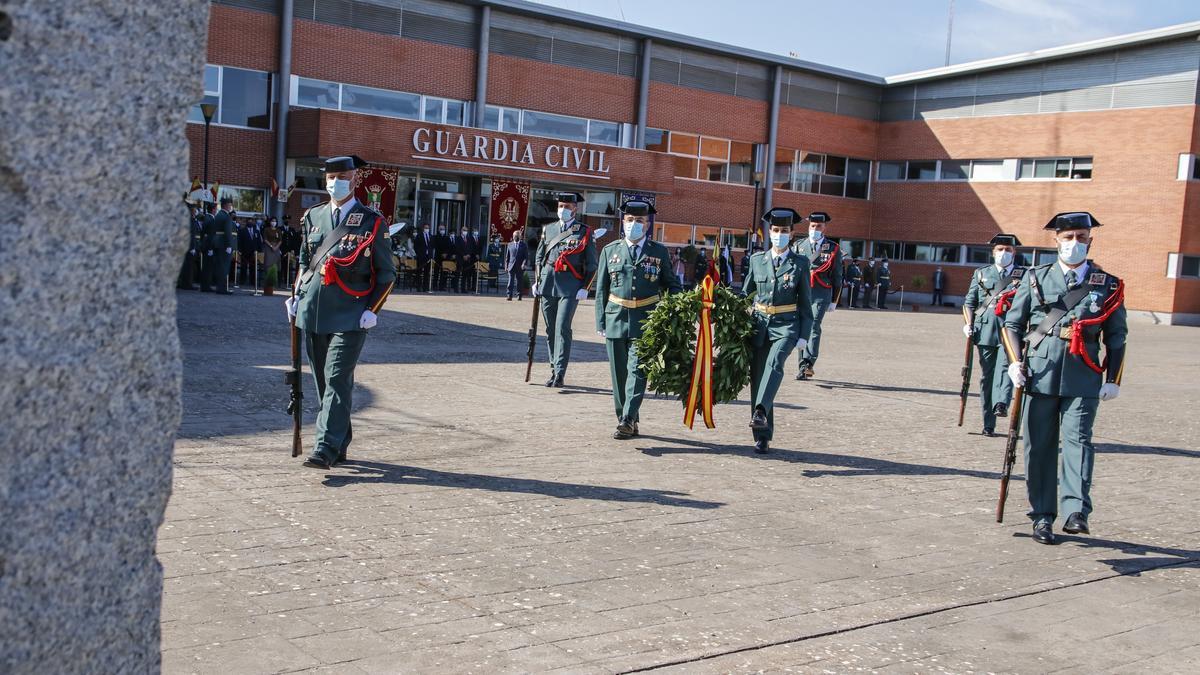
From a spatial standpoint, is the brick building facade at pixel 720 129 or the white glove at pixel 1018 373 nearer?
the white glove at pixel 1018 373

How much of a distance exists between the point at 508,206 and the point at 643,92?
24.3ft

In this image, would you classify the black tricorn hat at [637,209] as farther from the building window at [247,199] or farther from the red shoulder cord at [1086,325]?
the building window at [247,199]

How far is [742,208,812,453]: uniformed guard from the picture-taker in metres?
9.42

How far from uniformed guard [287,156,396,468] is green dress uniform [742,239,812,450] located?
10.8 ft

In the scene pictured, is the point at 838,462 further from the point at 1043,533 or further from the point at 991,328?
the point at 991,328

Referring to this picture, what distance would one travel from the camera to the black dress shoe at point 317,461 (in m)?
7.65

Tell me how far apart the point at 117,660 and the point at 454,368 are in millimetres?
11966

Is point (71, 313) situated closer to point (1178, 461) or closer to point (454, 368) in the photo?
point (1178, 461)

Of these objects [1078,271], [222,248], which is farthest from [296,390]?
[222,248]

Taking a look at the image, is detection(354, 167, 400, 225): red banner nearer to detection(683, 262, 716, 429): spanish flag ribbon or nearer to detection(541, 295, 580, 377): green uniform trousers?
detection(541, 295, 580, 377): green uniform trousers

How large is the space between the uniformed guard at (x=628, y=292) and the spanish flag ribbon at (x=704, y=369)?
0.63 meters

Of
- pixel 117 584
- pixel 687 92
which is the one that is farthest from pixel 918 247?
pixel 117 584

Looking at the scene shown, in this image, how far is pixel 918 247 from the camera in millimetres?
47188

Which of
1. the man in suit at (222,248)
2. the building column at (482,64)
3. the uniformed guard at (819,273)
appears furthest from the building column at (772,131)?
the uniformed guard at (819,273)
